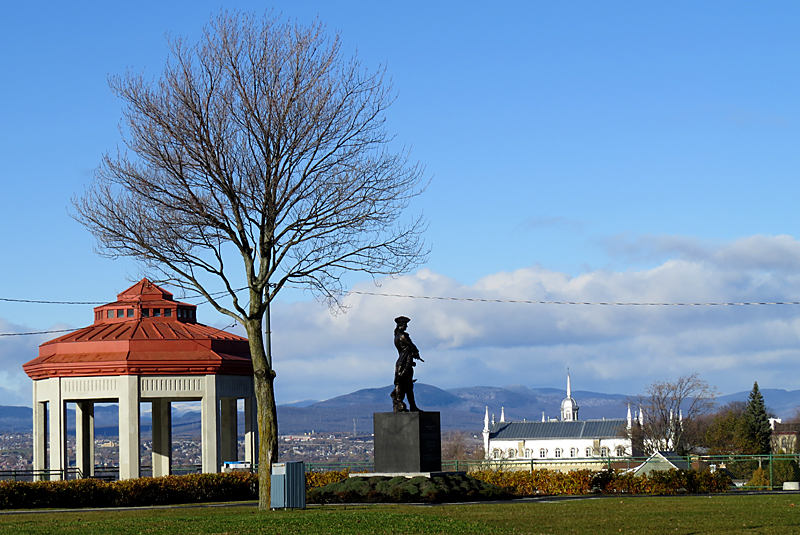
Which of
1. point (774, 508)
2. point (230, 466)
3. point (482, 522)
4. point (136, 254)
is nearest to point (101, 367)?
point (230, 466)

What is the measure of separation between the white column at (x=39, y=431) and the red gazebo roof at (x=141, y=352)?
0.92 meters

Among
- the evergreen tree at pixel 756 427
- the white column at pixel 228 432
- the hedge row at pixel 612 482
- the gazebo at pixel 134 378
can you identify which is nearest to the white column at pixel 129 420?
the gazebo at pixel 134 378

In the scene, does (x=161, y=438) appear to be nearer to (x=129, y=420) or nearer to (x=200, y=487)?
(x=129, y=420)

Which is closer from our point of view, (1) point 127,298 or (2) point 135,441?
(2) point 135,441

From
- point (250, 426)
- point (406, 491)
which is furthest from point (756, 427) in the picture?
point (406, 491)

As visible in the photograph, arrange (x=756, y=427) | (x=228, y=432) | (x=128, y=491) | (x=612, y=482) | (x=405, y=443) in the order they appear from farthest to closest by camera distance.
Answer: (x=756, y=427) < (x=228, y=432) < (x=612, y=482) < (x=128, y=491) < (x=405, y=443)

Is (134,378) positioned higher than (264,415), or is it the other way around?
(134,378)

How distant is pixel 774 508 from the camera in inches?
821

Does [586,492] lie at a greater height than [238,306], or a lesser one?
lesser

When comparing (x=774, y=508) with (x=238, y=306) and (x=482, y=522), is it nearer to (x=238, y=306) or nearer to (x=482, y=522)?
(x=482, y=522)

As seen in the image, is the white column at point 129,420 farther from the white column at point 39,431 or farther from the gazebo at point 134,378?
the white column at point 39,431

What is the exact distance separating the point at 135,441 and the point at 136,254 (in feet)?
44.7

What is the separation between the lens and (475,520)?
18250 millimetres

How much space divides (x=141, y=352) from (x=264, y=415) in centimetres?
1477
